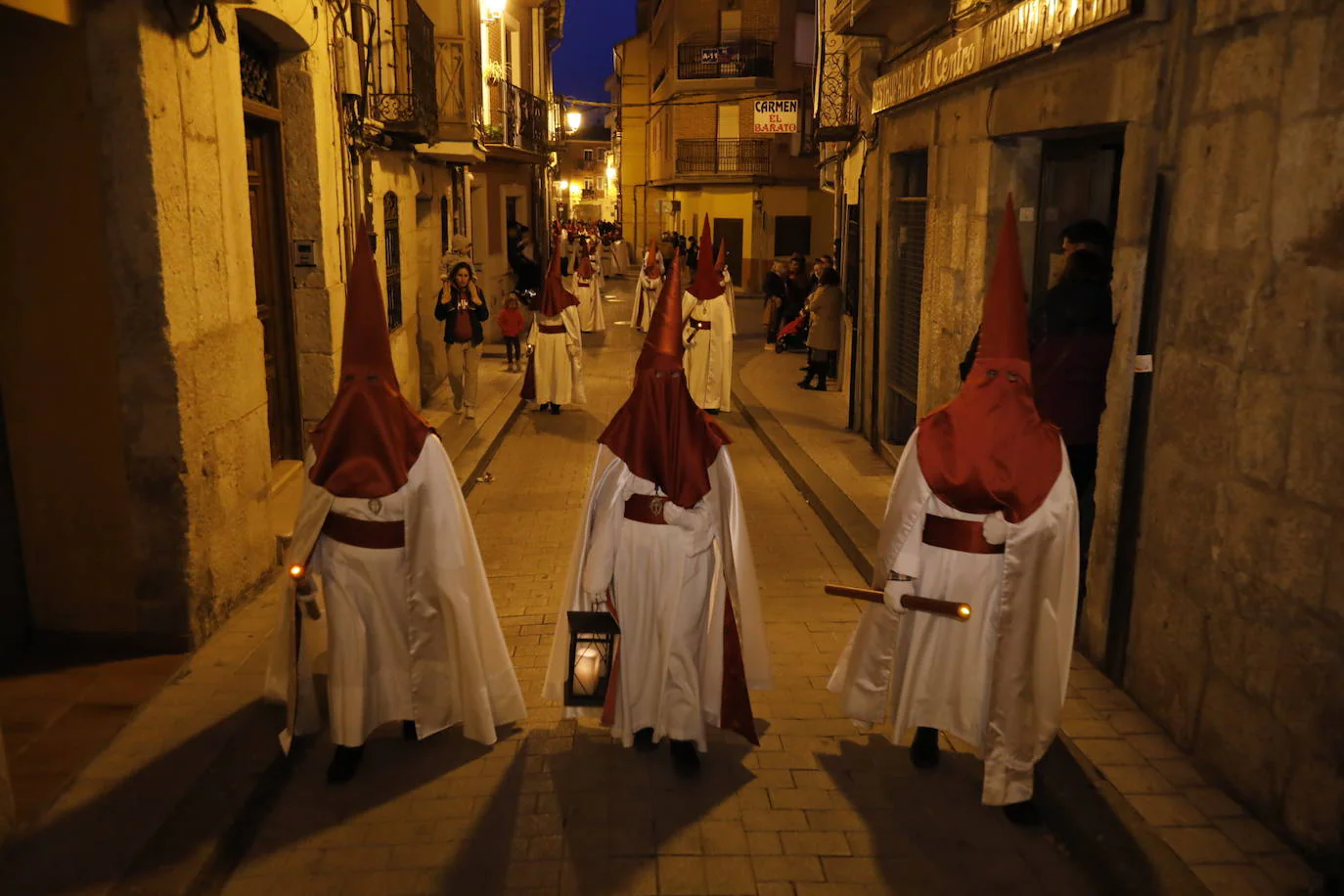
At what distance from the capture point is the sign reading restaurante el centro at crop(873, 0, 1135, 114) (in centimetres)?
572

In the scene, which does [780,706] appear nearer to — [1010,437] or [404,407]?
[1010,437]

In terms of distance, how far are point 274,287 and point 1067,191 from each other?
6.33 meters

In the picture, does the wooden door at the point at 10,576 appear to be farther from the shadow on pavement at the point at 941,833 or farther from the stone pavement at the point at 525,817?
the shadow on pavement at the point at 941,833

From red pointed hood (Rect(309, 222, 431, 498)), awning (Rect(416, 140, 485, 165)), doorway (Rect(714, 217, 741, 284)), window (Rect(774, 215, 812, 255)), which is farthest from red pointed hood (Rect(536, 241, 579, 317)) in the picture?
doorway (Rect(714, 217, 741, 284))

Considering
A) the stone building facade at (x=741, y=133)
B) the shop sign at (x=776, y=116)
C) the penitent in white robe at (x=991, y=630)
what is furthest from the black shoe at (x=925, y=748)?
the stone building facade at (x=741, y=133)

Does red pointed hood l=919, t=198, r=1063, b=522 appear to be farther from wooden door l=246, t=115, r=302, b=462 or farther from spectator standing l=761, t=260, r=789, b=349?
spectator standing l=761, t=260, r=789, b=349

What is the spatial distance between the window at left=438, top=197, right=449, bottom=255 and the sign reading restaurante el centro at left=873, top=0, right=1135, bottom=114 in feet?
24.6

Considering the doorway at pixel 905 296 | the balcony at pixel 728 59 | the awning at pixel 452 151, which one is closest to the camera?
the doorway at pixel 905 296

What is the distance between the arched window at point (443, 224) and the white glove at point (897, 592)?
1215cm

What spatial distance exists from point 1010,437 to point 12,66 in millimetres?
5140

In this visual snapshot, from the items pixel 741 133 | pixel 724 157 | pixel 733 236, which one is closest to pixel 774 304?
pixel 733 236

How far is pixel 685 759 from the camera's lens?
4.86 m

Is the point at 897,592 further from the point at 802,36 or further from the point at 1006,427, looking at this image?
the point at 802,36

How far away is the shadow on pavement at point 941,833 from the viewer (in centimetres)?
408
